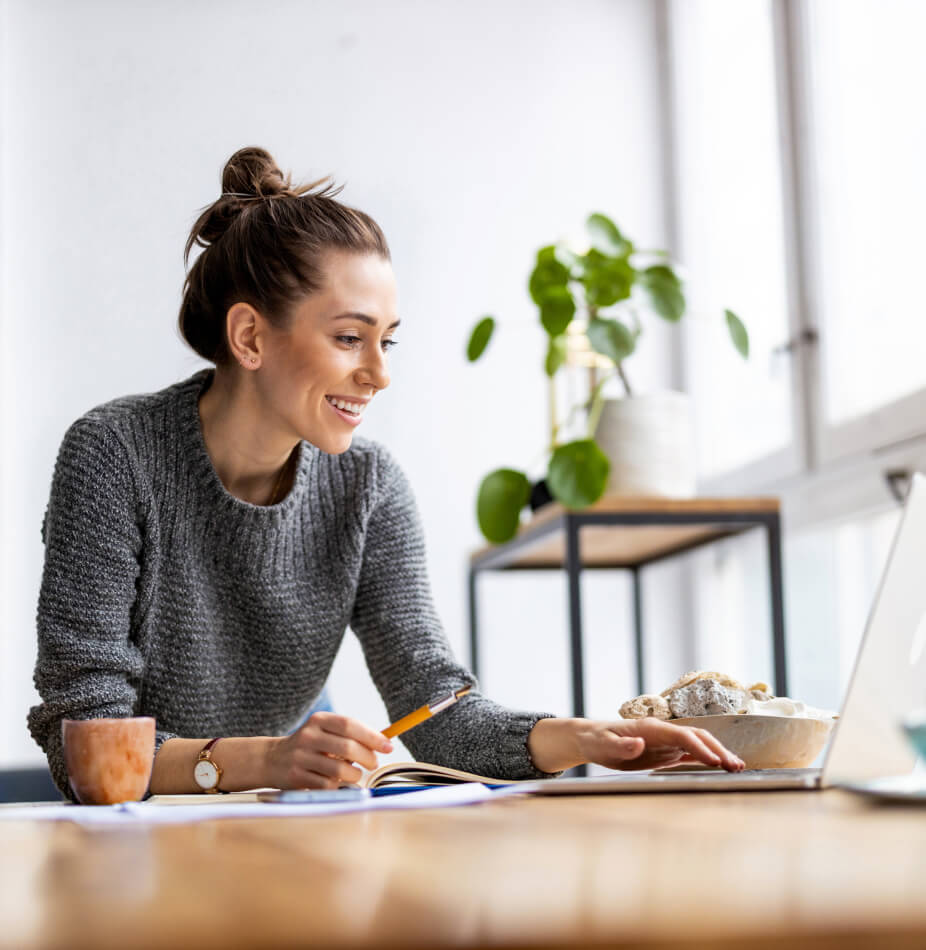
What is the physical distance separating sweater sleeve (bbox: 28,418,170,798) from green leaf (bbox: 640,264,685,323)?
3.69ft

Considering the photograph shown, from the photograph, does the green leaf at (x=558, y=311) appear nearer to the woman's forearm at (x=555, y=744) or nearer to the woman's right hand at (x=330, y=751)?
the woman's forearm at (x=555, y=744)

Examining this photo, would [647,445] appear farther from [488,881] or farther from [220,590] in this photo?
[488,881]

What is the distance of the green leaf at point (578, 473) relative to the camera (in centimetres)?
199

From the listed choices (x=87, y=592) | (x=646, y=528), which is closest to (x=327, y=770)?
(x=87, y=592)

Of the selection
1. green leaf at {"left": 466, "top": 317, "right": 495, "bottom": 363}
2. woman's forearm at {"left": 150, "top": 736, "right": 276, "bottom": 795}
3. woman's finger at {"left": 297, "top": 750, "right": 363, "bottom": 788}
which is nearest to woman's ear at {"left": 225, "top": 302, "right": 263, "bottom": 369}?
woman's forearm at {"left": 150, "top": 736, "right": 276, "bottom": 795}

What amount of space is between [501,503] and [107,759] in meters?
1.42

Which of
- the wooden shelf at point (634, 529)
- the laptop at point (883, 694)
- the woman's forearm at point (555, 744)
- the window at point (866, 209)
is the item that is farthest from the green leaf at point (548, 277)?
the laptop at point (883, 694)

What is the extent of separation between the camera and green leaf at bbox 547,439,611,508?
6.52ft

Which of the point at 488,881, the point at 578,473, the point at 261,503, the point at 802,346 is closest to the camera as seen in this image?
the point at 488,881

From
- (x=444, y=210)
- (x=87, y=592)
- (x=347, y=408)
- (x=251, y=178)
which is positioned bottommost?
(x=87, y=592)

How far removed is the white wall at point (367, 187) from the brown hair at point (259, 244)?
1440mm

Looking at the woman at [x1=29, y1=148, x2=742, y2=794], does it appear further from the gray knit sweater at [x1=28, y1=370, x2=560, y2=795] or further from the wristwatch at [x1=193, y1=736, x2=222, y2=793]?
the wristwatch at [x1=193, y1=736, x2=222, y2=793]

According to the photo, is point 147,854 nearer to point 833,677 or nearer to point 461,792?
point 461,792

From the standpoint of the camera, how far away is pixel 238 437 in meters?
1.51
